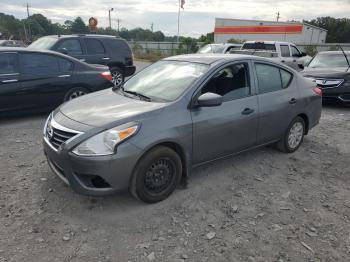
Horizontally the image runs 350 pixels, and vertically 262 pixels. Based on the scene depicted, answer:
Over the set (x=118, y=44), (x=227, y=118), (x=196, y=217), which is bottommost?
(x=196, y=217)

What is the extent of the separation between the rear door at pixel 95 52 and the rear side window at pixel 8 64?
396 centimetres

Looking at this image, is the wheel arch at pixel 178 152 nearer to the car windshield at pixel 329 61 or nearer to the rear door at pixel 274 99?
the rear door at pixel 274 99

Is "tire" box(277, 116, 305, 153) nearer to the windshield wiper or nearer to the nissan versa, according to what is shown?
the nissan versa

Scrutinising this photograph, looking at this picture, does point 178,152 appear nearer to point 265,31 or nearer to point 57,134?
point 57,134

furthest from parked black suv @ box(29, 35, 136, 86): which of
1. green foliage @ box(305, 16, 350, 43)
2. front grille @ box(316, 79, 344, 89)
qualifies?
green foliage @ box(305, 16, 350, 43)

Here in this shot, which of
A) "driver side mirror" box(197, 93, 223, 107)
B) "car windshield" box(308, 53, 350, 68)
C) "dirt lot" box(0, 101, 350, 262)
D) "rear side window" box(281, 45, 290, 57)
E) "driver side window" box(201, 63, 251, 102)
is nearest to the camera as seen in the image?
"dirt lot" box(0, 101, 350, 262)

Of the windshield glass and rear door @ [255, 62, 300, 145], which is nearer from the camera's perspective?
rear door @ [255, 62, 300, 145]

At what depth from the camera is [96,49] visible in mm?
10492

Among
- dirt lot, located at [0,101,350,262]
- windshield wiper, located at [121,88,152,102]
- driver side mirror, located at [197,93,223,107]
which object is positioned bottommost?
dirt lot, located at [0,101,350,262]

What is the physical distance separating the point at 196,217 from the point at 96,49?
8.36 metres

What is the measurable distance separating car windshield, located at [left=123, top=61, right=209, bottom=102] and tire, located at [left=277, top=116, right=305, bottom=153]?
191 cm

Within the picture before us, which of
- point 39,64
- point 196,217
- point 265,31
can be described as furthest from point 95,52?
point 265,31

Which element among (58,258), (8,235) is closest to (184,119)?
(58,258)

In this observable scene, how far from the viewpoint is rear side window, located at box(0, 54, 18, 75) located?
244 inches
